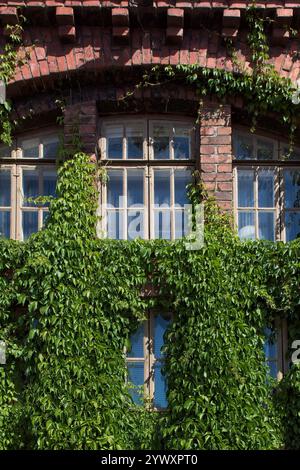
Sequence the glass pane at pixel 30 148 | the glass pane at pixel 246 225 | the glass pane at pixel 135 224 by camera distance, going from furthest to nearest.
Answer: the glass pane at pixel 30 148, the glass pane at pixel 246 225, the glass pane at pixel 135 224

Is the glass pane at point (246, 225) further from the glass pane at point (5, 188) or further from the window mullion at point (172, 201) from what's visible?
the glass pane at point (5, 188)

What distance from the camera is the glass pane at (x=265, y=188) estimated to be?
11.9 m

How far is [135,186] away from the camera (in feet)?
38.9

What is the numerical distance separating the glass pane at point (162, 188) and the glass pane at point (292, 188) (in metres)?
1.48

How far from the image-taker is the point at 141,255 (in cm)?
1106

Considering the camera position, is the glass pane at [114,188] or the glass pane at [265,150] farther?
the glass pane at [265,150]

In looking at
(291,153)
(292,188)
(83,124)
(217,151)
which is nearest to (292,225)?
(292,188)

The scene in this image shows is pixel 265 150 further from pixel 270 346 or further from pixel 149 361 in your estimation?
pixel 149 361

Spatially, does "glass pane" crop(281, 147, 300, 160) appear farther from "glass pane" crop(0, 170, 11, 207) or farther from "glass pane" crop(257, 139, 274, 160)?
"glass pane" crop(0, 170, 11, 207)

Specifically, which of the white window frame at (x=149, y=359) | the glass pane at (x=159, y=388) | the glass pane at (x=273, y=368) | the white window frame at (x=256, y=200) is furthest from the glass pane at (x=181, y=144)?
the glass pane at (x=273, y=368)

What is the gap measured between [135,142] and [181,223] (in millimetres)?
1187

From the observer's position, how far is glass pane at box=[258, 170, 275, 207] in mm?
11891

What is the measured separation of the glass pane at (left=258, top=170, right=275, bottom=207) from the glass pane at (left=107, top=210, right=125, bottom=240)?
1751 millimetres

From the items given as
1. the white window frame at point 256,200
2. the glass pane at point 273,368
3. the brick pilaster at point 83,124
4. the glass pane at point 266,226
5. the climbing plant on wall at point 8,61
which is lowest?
the glass pane at point 273,368
